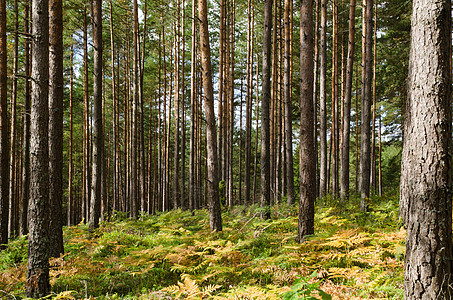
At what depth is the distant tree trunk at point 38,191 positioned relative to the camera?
13.2 ft

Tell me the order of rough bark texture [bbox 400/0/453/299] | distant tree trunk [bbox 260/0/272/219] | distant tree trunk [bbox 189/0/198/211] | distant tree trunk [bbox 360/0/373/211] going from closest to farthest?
1. rough bark texture [bbox 400/0/453/299]
2. distant tree trunk [bbox 260/0/272/219]
3. distant tree trunk [bbox 360/0/373/211]
4. distant tree trunk [bbox 189/0/198/211]

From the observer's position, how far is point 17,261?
23.7ft

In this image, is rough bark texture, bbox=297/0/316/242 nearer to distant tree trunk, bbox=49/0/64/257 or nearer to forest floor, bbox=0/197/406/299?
forest floor, bbox=0/197/406/299

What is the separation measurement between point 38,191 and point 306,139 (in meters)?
4.62

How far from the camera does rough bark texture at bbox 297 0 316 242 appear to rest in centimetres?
535

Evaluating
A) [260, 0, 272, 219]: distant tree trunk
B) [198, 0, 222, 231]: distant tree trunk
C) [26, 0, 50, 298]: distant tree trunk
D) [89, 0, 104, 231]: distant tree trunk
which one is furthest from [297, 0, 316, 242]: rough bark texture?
[89, 0, 104, 231]: distant tree trunk

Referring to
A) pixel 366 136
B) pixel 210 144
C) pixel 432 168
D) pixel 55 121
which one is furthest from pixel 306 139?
pixel 55 121

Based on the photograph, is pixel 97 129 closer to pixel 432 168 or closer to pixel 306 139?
pixel 306 139

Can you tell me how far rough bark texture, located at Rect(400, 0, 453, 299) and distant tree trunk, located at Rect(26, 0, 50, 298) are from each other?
15.3 ft

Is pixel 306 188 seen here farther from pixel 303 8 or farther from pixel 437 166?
pixel 303 8

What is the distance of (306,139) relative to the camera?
17.8ft

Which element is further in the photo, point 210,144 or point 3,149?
point 3,149

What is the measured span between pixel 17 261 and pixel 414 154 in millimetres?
9035

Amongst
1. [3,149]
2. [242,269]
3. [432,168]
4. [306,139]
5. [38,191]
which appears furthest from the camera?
[3,149]
